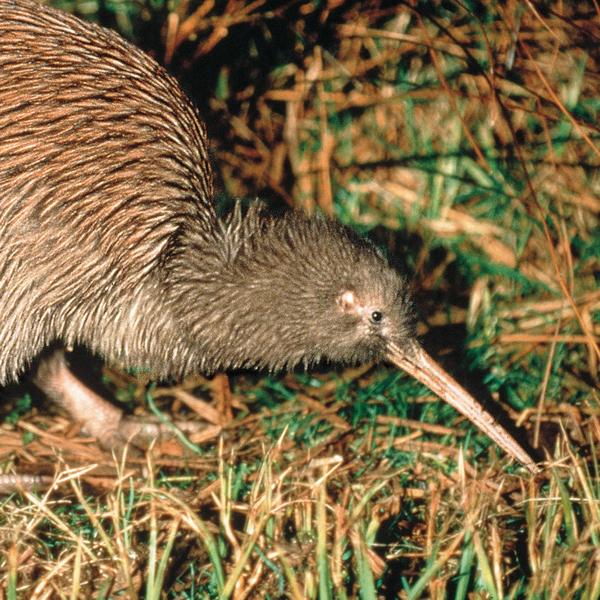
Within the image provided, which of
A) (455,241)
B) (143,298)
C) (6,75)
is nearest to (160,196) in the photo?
(143,298)

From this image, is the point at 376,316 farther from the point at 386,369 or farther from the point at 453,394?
the point at 386,369

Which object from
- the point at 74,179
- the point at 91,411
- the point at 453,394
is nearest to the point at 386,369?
the point at 453,394

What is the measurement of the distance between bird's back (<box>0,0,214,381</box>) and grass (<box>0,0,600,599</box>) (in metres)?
0.35

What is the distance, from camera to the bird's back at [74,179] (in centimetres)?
279

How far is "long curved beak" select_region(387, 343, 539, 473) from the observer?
2963mm

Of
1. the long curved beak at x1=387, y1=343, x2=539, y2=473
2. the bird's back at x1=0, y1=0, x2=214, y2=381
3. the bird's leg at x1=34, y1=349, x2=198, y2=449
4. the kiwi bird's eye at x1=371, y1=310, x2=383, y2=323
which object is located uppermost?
the bird's back at x1=0, y1=0, x2=214, y2=381

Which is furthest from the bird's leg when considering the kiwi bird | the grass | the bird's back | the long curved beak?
the long curved beak

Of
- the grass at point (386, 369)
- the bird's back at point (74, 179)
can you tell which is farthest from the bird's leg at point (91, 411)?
the bird's back at point (74, 179)

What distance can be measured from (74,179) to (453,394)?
1.23m

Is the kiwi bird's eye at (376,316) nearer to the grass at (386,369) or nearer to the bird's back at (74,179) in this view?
the grass at (386,369)

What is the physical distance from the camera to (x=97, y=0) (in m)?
3.79

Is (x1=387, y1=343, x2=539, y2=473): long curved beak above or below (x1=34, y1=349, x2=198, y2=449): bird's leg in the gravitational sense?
above

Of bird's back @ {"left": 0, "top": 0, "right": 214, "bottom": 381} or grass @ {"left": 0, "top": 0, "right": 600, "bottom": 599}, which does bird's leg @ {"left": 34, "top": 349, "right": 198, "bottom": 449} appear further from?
bird's back @ {"left": 0, "top": 0, "right": 214, "bottom": 381}

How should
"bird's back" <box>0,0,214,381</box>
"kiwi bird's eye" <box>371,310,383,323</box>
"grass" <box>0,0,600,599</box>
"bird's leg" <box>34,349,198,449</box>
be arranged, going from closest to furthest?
"grass" <box>0,0,600,599</box> → "bird's back" <box>0,0,214,381</box> → "kiwi bird's eye" <box>371,310,383,323</box> → "bird's leg" <box>34,349,198,449</box>
